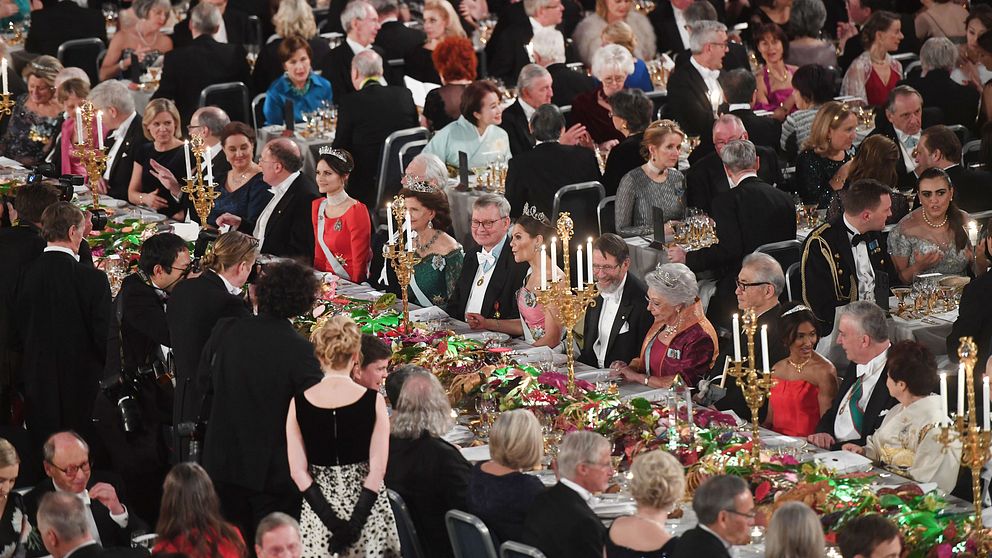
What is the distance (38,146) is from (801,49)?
18.8 feet

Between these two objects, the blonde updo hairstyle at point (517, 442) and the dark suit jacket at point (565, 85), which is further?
the dark suit jacket at point (565, 85)

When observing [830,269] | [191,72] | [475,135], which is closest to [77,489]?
[830,269]

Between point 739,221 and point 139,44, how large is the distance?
6.41m

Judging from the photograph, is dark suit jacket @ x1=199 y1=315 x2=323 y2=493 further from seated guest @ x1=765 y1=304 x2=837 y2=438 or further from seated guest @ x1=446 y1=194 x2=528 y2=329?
seated guest @ x1=765 y1=304 x2=837 y2=438

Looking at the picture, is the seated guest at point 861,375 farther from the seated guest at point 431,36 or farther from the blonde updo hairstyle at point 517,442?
the seated guest at point 431,36

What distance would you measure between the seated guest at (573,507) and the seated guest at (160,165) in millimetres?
5223

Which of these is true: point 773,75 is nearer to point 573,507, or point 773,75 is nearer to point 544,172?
point 544,172

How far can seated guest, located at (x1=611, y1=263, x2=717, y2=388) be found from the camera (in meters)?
7.99

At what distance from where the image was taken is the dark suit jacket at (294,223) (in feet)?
32.8

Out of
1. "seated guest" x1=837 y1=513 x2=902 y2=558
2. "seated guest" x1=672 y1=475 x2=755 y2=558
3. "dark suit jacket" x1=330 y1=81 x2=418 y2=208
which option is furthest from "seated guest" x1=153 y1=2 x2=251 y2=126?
"seated guest" x1=837 y1=513 x2=902 y2=558

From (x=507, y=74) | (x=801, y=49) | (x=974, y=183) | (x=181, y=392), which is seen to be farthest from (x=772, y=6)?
(x=181, y=392)

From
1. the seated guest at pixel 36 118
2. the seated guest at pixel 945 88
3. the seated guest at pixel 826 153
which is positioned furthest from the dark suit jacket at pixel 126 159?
the seated guest at pixel 945 88

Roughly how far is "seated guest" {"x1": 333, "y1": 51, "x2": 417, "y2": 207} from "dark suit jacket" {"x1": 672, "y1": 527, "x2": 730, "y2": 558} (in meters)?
6.58

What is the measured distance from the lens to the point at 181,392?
7.50 m
